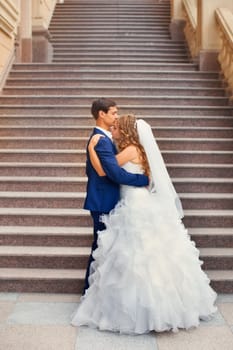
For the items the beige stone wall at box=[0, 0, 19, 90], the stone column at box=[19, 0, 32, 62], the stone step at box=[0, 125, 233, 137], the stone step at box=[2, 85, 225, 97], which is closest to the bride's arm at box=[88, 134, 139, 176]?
the stone step at box=[0, 125, 233, 137]

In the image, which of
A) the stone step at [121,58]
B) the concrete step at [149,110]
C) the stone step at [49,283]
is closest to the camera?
the stone step at [49,283]

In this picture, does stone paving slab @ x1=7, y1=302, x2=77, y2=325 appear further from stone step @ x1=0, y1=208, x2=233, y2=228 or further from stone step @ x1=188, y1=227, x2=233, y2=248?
stone step @ x1=188, y1=227, x2=233, y2=248

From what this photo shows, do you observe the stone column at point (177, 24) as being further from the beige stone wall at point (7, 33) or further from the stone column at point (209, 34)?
the beige stone wall at point (7, 33)

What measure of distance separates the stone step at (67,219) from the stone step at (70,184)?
61 cm

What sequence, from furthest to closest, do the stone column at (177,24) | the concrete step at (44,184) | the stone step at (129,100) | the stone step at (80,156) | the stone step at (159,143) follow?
the stone column at (177,24) → the stone step at (129,100) → the stone step at (159,143) → the stone step at (80,156) → the concrete step at (44,184)

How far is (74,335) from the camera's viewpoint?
354 cm

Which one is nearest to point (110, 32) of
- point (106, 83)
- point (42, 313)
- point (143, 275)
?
point (106, 83)

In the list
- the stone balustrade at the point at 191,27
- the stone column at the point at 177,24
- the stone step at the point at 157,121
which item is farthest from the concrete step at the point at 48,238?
the stone column at the point at 177,24

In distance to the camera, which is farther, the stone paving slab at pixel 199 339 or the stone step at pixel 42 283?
the stone step at pixel 42 283

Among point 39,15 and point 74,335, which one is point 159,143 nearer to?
point 74,335

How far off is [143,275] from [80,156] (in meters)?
3.14

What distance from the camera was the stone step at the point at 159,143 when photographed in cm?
673

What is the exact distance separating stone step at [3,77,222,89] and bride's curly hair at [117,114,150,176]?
182 inches

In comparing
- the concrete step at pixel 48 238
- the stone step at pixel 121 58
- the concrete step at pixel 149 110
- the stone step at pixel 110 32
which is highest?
the stone step at pixel 110 32
